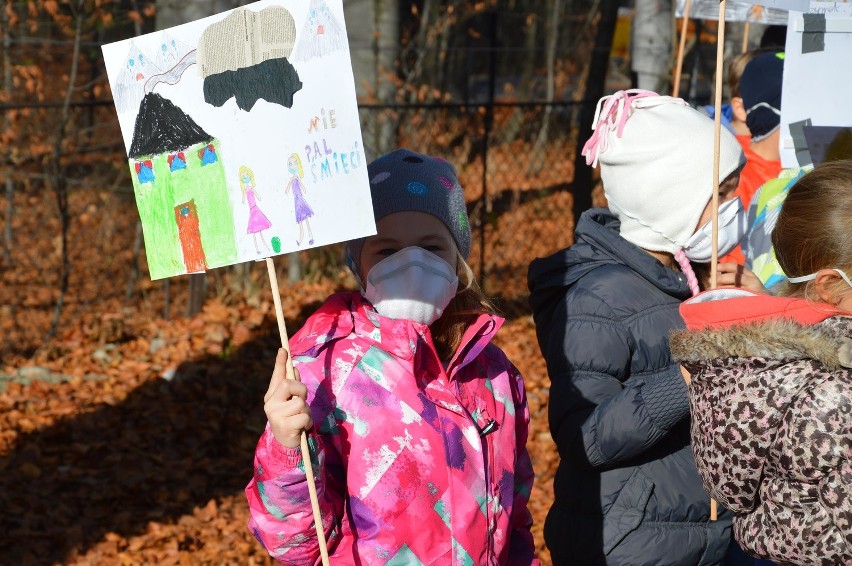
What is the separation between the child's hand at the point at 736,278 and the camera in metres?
2.72

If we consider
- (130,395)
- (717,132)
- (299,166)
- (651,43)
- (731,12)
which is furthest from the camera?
(651,43)

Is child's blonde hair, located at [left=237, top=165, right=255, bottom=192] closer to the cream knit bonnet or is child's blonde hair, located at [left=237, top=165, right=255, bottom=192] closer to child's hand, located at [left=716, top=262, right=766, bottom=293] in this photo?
the cream knit bonnet

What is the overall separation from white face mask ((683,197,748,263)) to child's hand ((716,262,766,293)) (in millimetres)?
64

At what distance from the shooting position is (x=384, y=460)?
2.15 m

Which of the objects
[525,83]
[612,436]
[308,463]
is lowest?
[525,83]

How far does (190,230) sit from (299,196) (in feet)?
0.81

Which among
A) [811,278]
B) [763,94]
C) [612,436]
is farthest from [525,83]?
[811,278]

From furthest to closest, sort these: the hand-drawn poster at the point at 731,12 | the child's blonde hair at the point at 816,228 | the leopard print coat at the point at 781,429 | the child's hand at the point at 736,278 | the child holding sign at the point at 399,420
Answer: the hand-drawn poster at the point at 731,12
the child's hand at the point at 736,278
the child holding sign at the point at 399,420
the child's blonde hair at the point at 816,228
the leopard print coat at the point at 781,429

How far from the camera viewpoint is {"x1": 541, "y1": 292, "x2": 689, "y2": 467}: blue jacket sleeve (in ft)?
8.09

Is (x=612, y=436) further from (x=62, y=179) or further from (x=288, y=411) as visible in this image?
(x=62, y=179)

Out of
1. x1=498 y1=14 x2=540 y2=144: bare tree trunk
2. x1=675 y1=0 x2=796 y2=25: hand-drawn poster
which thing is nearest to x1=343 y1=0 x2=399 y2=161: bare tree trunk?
x1=498 y1=14 x2=540 y2=144: bare tree trunk

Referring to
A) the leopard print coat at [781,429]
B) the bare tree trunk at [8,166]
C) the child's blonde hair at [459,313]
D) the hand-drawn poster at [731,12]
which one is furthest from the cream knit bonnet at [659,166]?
the bare tree trunk at [8,166]

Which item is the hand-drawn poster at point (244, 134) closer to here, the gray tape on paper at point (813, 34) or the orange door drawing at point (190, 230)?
the orange door drawing at point (190, 230)

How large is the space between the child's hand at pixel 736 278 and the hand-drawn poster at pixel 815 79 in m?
0.76
